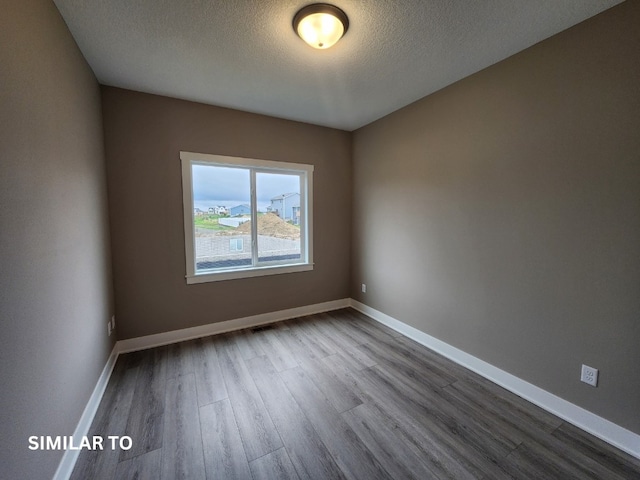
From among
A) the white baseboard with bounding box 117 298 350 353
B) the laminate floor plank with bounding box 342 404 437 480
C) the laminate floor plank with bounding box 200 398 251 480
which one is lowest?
the laminate floor plank with bounding box 342 404 437 480

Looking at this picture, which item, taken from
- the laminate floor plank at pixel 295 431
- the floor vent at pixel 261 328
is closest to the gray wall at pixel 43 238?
the laminate floor plank at pixel 295 431

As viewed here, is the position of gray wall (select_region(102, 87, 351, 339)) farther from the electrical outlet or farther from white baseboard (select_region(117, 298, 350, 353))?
the electrical outlet

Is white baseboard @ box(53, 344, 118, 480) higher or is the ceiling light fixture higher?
the ceiling light fixture

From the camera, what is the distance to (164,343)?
113 inches

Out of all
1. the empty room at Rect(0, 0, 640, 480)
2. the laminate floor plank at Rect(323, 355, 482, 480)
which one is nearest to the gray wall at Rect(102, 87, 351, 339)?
the empty room at Rect(0, 0, 640, 480)

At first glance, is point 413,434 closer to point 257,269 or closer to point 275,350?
point 275,350

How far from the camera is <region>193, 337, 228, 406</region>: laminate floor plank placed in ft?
6.75

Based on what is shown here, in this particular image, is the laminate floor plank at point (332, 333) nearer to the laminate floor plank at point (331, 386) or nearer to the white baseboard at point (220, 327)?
the white baseboard at point (220, 327)

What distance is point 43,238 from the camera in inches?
52.7

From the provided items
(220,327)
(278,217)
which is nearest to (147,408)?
(220,327)

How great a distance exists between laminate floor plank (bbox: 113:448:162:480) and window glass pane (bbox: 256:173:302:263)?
7.17 ft

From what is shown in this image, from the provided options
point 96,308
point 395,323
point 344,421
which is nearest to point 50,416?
point 96,308

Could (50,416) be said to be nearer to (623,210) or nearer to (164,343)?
(164,343)

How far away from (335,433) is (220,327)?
1948 mm
